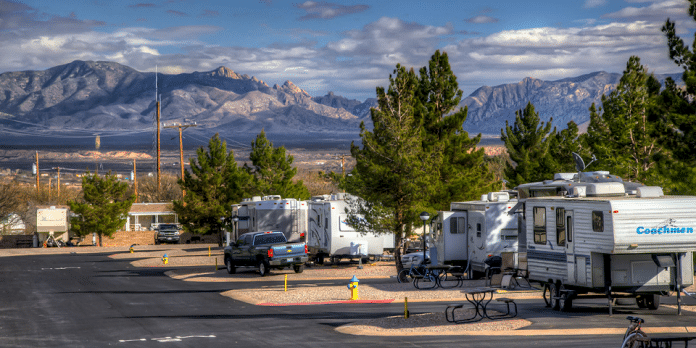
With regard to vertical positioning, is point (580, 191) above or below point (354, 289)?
above

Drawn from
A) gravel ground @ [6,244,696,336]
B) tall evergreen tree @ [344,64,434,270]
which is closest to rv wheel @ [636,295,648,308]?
gravel ground @ [6,244,696,336]

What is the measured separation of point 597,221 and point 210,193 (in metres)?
37.5

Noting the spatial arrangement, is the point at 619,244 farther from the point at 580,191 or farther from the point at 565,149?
the point at 565,149

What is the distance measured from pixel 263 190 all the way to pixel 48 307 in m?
24.6

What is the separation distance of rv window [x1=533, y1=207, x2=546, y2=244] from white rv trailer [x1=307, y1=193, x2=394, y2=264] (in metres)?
13.7

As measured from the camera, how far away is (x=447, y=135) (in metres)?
29.2

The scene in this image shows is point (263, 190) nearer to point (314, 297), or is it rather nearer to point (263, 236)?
point (263, 236)

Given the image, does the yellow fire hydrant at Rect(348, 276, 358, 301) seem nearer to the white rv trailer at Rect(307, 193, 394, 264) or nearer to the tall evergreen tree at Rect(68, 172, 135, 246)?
the white rv trailer at Rect(307, 193, 394, 264)

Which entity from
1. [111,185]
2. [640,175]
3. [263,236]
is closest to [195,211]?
[111,185]

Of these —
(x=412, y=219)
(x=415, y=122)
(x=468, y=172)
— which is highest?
(x=415, y=122)

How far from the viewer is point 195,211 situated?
49.6m

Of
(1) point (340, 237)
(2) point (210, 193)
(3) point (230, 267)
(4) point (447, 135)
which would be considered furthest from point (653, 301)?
(2) point (210, 193)

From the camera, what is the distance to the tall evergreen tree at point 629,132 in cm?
2745

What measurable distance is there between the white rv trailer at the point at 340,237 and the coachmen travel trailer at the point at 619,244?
1478 centimetres
